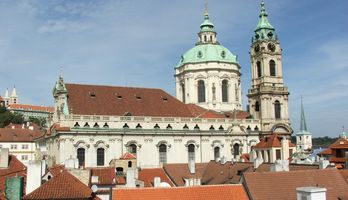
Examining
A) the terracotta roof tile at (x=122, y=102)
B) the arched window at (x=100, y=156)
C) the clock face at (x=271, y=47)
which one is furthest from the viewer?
the clock face at (x=271, y=47)

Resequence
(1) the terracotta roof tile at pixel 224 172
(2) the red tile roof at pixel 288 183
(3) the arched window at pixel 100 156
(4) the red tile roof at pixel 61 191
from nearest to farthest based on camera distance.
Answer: (4) the red tile roof at pixel 61 191 → (2) the red tile roof at pixel 288 183 → (1) the terracotta roof tile at pixel 224 172 → (3) the arched window at pixel 100 156

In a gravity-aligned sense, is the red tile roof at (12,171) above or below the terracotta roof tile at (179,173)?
above

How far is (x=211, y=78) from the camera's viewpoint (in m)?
85.7

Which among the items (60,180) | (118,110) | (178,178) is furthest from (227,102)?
(60,180)

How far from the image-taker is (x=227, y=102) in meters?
86.7

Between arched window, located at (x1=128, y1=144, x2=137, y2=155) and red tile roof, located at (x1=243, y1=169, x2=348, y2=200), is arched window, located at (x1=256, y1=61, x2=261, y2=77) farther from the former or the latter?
red tile roof, located at (x1=243, y1=169, x2=348, y2=200)

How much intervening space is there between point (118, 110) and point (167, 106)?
10164 mm

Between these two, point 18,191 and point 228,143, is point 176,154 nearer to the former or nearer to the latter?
point 228,143

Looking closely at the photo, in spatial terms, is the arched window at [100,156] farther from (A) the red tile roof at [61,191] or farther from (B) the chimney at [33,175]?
(A) the red tile roof at [61,191]

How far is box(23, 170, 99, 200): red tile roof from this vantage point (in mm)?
23703

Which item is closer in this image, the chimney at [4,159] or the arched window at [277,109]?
the chimney at [4,159]

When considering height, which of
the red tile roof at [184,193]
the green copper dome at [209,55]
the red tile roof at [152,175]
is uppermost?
the green copper dome at [209,55]

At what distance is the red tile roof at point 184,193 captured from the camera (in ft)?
82.3

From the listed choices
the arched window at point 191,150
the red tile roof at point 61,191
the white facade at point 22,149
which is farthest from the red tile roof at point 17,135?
the red tile roof at point 61,191
